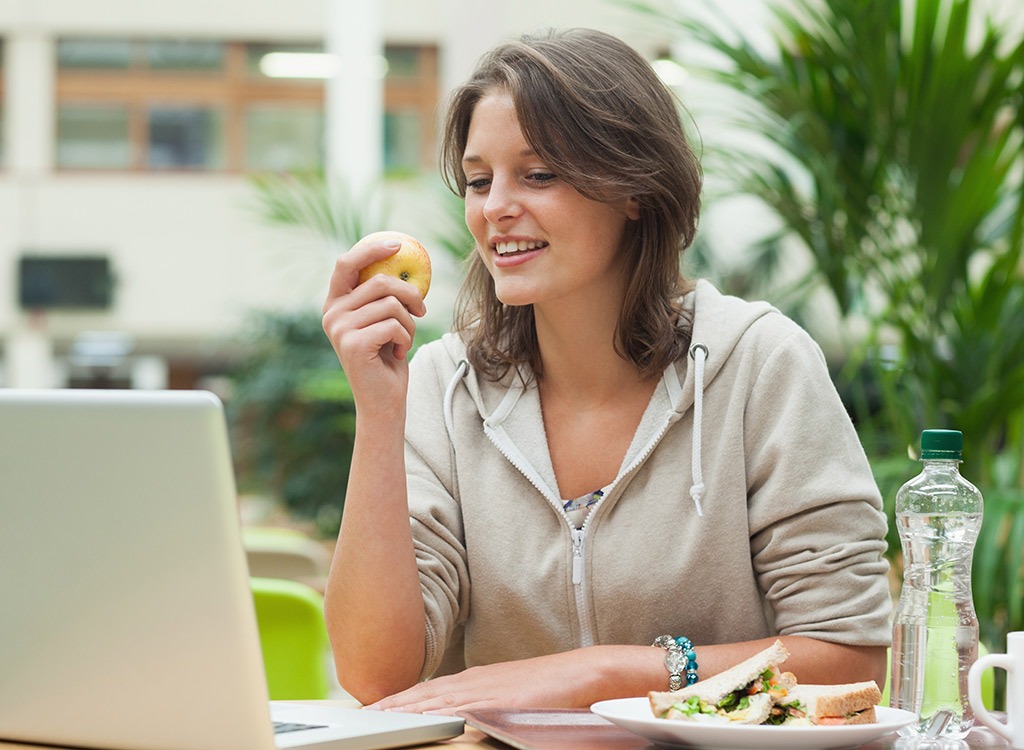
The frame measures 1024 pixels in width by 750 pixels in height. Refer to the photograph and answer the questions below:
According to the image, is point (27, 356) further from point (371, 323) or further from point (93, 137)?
point (371, 323)

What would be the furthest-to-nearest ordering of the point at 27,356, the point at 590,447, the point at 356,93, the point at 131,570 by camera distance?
the point at 27,356 < the point at 356,93 < the point at 590,447 < the point at 131,570

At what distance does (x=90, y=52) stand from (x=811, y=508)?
449 inches

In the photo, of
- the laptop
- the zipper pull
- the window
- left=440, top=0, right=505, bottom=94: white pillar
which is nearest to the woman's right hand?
the zipper pull

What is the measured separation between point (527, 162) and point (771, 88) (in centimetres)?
135

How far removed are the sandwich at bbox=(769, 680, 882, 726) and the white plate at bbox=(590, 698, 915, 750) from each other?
0.06 feet

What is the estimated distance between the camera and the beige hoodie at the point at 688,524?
1407 millimetres

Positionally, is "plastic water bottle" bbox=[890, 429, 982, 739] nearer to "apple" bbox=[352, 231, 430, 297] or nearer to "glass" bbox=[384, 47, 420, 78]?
"apple" bbox=[352, 231, 430, 297]

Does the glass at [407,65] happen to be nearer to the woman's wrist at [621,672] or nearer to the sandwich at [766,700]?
the woman's wrist at [621,672]

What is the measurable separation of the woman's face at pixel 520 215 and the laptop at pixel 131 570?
69 centimetres

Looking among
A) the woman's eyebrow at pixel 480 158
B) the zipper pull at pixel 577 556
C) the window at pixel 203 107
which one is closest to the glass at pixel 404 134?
the window at pixel 203 107

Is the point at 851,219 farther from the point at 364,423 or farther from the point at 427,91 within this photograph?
the point at 427,91

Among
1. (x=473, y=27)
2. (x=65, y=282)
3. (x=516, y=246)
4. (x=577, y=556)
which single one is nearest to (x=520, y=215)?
(x=516, y=246)

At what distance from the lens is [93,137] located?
11734 mm

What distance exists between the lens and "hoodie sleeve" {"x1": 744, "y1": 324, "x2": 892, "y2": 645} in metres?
1.38
